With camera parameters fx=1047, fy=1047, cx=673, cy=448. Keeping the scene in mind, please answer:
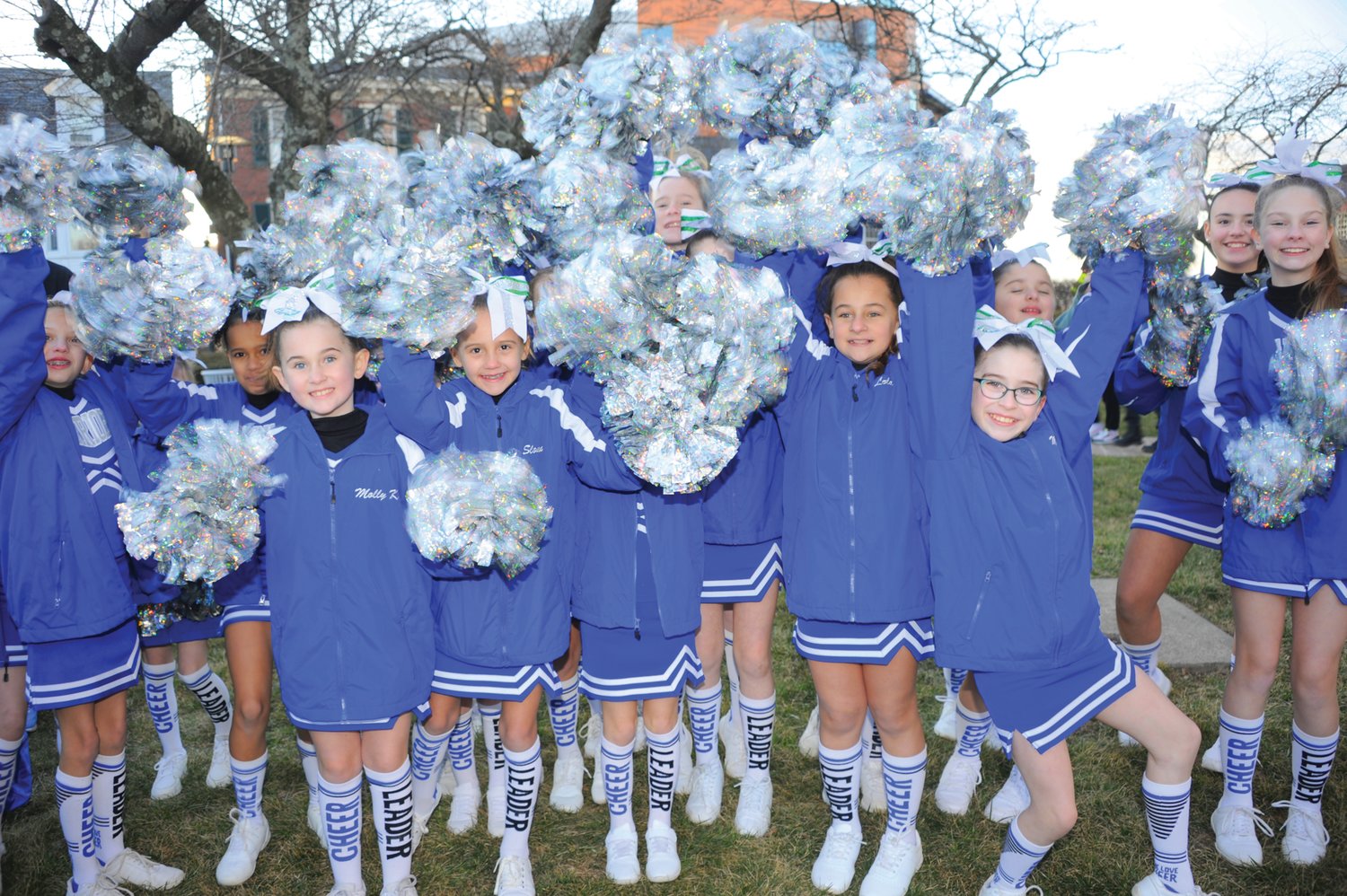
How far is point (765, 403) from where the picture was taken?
117 inches

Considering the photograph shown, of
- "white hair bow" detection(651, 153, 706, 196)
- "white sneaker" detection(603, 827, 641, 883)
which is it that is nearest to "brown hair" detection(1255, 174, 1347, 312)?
"white hair bow" detection(651, 153, 706, 196)

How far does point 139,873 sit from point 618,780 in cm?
154

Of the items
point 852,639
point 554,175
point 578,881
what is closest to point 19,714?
point 578,881

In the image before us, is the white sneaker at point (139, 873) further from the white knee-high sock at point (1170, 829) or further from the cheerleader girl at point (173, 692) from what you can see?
the white knee-high sock at point (1170, 829)

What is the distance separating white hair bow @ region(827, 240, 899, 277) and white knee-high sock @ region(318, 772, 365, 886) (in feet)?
6.74

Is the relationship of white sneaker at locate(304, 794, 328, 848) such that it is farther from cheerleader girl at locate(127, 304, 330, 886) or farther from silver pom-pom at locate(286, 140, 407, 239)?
silver pom-pom at locate(286, 140, 407, 239)

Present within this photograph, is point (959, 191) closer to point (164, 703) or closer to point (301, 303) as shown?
point (301, 303)

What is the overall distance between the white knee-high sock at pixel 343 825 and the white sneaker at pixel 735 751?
1.46 m

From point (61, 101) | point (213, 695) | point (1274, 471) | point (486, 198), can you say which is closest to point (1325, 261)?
point (1274, 471)

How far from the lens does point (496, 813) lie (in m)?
3.62

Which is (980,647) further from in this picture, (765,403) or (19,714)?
(19,714)

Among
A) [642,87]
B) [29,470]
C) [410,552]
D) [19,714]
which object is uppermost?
[642,87]

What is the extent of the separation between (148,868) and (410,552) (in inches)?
56.9

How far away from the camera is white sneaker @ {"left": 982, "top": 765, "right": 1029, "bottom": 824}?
362 centimetres
